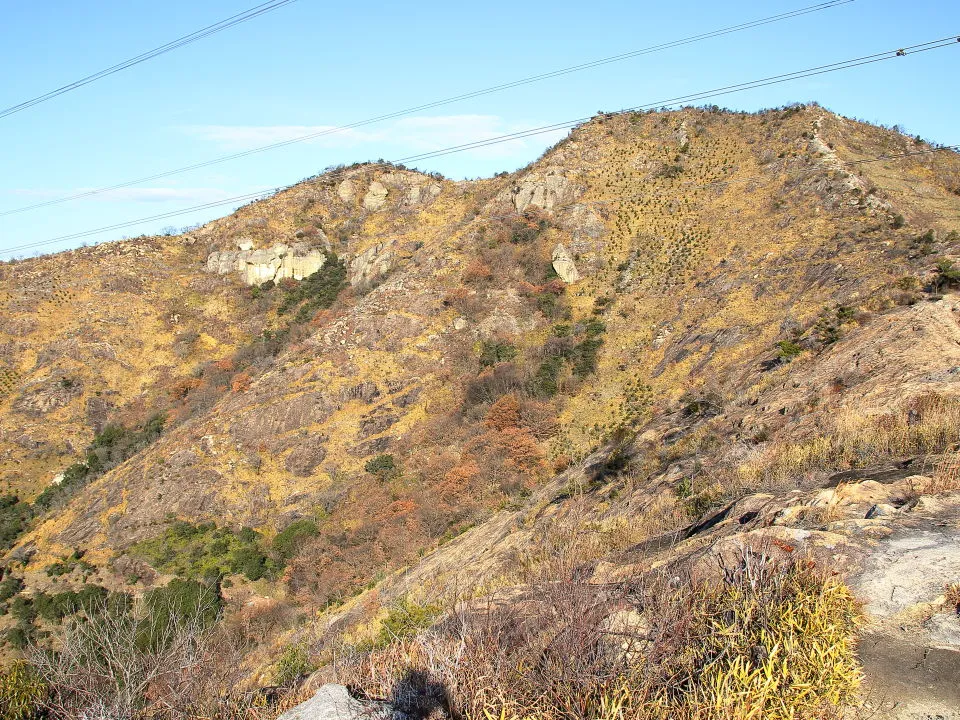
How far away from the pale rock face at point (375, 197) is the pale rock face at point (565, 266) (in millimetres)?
25786

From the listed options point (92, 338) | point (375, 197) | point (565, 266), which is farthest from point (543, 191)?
point (92, 338)

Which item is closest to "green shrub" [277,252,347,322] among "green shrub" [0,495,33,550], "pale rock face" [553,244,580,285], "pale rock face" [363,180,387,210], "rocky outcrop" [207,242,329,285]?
"rocky outcrop" [207,242,329,285]

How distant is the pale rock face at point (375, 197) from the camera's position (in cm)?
5912

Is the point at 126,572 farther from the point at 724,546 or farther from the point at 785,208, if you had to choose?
the point at 785,208

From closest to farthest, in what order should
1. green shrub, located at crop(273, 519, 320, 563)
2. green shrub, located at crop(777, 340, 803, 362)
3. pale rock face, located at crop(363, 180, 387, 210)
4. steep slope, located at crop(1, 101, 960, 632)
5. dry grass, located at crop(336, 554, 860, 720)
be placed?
dry grass, located at crop(336, 554, 860, 720)
green shrub, located at crop(777, 340, 803, 362)
steep slope, located at crop(1, 101, 960, 632)
green shrub, located at crop(273, 519, 320, 563)
pale rock face, located at crop(363, 180, 387, 210)

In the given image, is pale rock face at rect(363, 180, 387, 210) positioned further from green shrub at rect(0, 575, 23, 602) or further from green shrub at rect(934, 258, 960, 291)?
green shrub at rect(934, 258, 960, 291)

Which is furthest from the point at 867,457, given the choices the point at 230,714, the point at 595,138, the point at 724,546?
the point at 595,138

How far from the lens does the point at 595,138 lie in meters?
49.9

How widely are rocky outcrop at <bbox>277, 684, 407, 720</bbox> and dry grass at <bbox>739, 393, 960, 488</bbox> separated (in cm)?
848

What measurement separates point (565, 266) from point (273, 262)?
1159 inches

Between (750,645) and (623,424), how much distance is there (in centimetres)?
1976

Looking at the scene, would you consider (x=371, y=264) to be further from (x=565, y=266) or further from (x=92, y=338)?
(x=92, y=338)

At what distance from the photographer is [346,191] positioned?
60.8 meters

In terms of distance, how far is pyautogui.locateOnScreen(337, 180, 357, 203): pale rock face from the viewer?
6028cm
